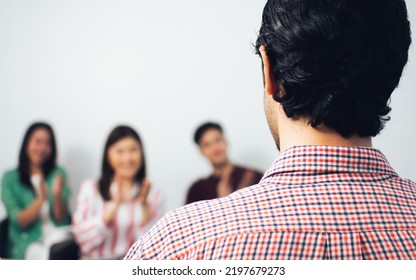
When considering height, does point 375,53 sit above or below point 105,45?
below

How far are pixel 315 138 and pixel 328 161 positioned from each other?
31mm

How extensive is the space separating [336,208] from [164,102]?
271cm

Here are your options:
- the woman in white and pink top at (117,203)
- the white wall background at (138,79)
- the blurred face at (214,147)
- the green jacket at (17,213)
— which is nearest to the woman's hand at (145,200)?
the woman in white and pink top at (117,203)

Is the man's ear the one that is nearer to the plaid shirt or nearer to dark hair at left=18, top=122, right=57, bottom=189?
the plaid shirt

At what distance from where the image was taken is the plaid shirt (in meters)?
0.49

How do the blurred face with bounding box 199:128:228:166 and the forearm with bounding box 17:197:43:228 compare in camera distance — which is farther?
the blurred face with bounding box 199:128:228:166

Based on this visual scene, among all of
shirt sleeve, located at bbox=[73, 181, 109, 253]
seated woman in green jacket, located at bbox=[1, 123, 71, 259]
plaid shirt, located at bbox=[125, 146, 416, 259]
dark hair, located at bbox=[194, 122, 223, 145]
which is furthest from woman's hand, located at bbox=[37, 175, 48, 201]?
plaid shirt, located at bbox=[125, 146, 416, 259]

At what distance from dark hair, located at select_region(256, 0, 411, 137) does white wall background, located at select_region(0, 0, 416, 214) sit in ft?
8.32

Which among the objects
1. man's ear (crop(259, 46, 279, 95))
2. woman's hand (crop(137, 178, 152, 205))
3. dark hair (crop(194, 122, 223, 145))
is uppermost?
man's ear (crop(259, 46, 279, 95))

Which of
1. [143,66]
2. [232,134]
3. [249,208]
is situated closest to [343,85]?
[249,208]

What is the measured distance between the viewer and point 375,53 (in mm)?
522

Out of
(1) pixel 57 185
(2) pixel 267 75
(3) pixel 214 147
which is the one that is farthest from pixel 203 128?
(2) pixel 267 75

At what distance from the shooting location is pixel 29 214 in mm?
2994

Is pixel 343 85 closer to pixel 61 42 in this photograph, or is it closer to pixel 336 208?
pixel 336 208
